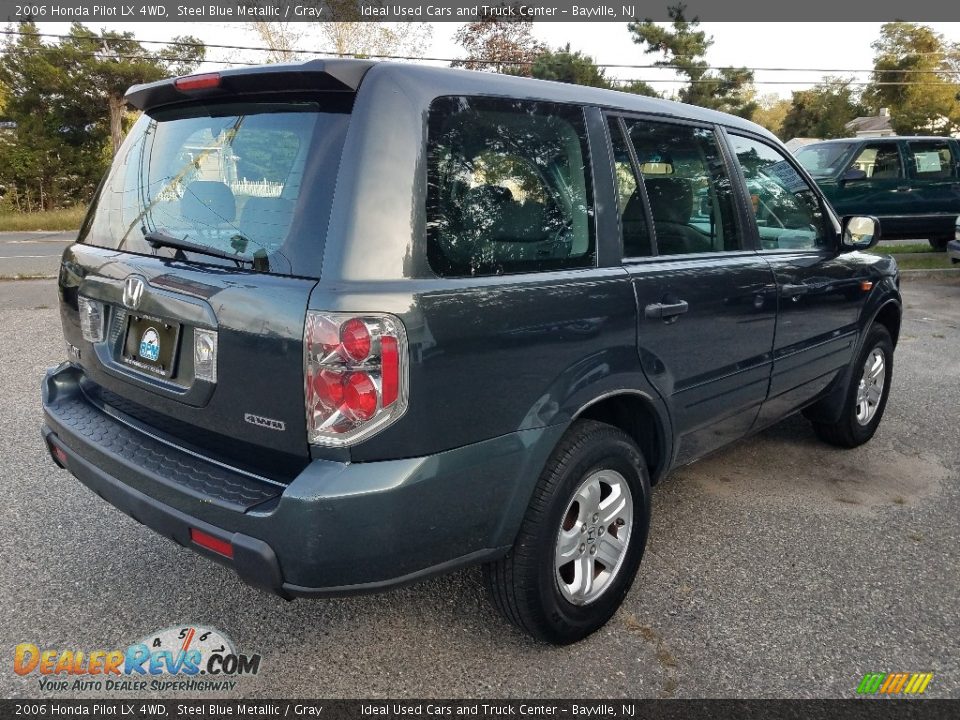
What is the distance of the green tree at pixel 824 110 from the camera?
52550mm

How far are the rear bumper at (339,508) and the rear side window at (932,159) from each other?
41.9 feet

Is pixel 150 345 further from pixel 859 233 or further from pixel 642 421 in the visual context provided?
pixel 859 233

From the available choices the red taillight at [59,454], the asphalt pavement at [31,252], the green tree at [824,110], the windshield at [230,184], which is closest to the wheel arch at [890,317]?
the windshield at [230,184]

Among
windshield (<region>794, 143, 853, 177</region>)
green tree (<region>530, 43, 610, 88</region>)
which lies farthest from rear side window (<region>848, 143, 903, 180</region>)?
green tree (<region>530, 43, 610, 88</region>)

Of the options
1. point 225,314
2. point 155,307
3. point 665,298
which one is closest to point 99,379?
point 155,307

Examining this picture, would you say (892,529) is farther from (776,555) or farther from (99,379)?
(99,379)

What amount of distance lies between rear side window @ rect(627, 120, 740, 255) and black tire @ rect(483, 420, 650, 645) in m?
0.81

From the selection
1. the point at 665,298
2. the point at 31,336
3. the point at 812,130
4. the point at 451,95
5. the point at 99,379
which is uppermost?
A: the point at 812,130

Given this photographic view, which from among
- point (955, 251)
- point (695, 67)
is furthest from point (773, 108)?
point (955, 251)

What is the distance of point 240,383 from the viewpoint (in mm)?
2035

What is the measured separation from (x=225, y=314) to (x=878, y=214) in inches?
491

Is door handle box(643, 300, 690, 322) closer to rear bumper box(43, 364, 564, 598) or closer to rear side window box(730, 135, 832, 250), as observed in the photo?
rear bumper box(43, 364, 564, 598)

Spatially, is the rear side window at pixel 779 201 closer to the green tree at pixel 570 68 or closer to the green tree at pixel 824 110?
the green tree at pixel 570 68

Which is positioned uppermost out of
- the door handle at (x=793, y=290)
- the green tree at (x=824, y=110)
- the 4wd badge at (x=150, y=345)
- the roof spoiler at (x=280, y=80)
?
the green tree at (x=824, y=110)
